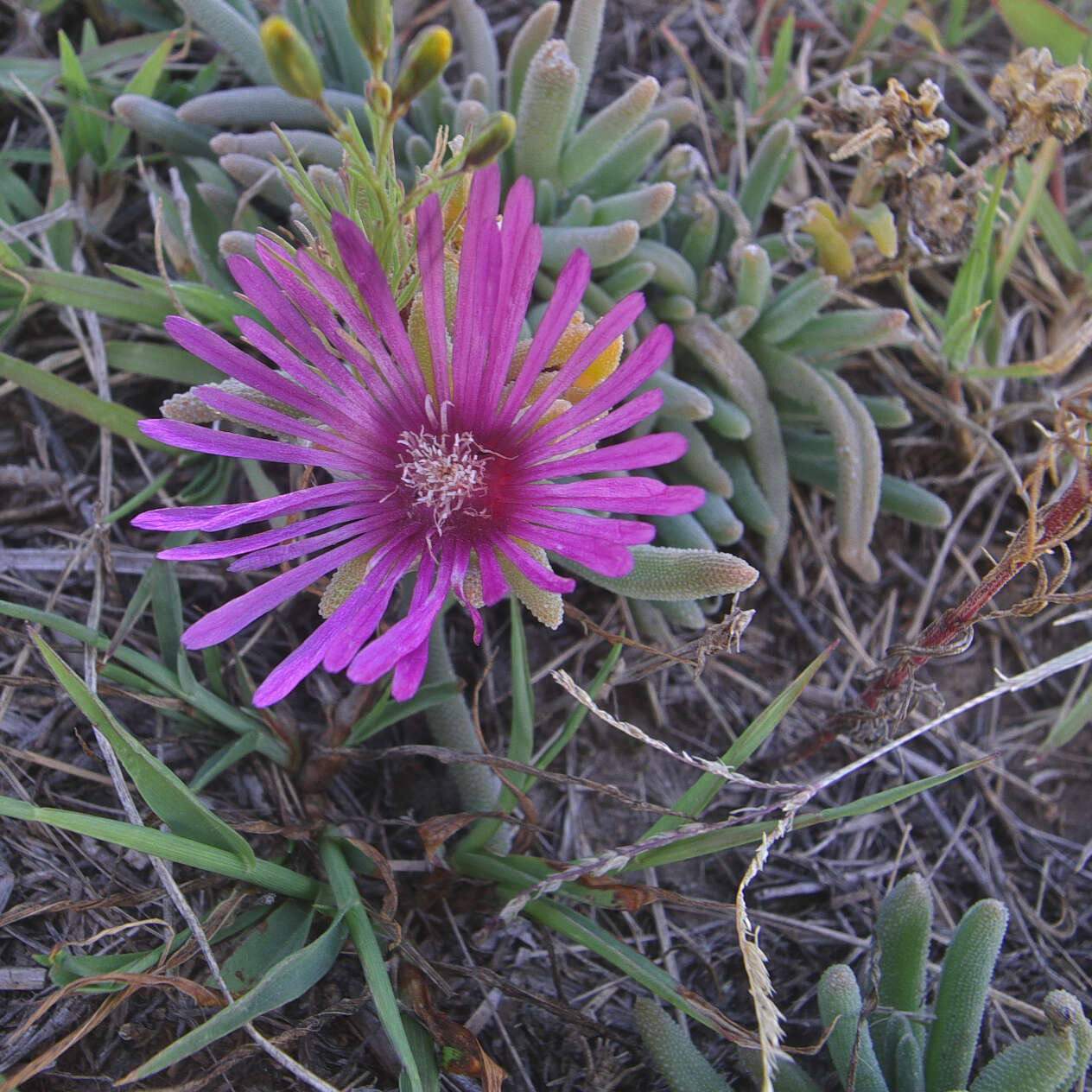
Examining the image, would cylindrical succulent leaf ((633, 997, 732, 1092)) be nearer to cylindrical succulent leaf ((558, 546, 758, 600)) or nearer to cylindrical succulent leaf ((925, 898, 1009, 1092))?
cylindrical succulent leaf ((925, 898, 1009, 1092))

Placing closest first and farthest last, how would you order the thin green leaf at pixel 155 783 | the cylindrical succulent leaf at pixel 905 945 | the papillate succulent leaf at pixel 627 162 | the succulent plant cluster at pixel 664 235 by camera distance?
the thin green leaf at pixel 155 783
the cylindrical succulent leaf at pixel 905 945
the succulent plant cluster at pixel 664 235
the papillate succulent leaf at pixel 627 162

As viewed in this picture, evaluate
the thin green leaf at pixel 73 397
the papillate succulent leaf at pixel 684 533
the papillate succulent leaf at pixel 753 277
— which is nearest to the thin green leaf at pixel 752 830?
the papillate succulent leaf at pixel 684 533

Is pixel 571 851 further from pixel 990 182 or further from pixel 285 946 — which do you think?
pixel 990 182

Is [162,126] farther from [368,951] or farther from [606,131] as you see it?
[368,951]

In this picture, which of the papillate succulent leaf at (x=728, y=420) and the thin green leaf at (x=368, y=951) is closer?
the thin green leaf at (x=368, y=951)

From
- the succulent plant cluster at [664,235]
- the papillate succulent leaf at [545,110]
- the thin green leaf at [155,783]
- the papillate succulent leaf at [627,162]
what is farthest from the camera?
the papillate succulent leaf at [627,162]

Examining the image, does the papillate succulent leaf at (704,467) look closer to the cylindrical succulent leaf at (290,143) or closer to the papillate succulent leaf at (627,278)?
the papillate succulent leaf at (627,278)
